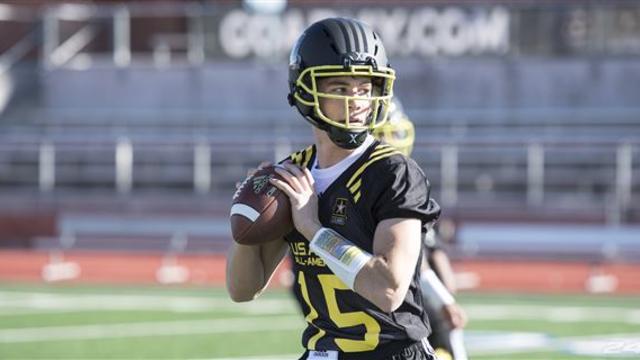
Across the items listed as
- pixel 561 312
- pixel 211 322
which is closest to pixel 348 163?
pixel 211 322

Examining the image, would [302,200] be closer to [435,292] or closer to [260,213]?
[260,213]

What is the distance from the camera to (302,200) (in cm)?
372

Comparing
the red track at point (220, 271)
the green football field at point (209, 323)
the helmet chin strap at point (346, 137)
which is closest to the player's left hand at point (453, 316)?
the helmet chin strap at point (346, 137)

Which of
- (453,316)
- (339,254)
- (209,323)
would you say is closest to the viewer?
(339,254)

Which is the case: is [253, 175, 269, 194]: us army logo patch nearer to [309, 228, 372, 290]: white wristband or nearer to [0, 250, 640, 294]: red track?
[309, 228, 372, 290]: white wristband

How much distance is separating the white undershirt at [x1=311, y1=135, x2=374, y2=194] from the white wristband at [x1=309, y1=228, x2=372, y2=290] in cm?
18

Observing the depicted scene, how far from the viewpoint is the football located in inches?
147

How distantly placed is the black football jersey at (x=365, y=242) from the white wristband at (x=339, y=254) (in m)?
0.08

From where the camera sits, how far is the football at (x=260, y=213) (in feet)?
12.2

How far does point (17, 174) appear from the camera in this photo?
778 inches

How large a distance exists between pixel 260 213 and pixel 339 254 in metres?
0.29

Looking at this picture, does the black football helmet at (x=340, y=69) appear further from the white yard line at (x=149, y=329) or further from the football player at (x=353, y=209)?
the white yard line at (x=149, y=329)

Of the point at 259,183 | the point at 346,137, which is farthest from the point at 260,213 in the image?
the point at 346,137

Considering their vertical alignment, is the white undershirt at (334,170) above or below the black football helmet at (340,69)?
below
